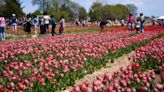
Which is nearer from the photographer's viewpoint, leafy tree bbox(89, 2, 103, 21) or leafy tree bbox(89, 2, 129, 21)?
leafy tree bbox(89, 2, 103, 21)

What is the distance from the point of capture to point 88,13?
5394 inches

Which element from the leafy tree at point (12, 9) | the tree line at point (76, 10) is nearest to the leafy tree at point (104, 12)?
the tree line at point (76, 10)

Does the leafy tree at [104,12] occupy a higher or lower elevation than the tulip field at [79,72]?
lower

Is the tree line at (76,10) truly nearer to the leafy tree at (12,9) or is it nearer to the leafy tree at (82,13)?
the leafy tree at (82,13)

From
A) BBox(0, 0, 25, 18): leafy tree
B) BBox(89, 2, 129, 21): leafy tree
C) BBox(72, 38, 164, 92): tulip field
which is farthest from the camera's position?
BBox(89, 2, 129, 21): leafy tree

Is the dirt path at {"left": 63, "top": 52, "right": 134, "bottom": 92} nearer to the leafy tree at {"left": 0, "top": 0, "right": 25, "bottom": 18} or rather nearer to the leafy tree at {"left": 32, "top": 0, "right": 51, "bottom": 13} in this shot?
the leafy tree at {"left": 0, "top": 0, "right": 25, "bottom": 18}

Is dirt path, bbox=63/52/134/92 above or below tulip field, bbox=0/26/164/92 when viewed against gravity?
below

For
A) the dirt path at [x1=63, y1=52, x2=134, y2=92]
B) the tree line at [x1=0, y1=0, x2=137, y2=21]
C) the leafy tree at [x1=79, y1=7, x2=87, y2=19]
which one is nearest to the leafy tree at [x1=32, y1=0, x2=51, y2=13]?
the tree line at [x1=0, y1=0, x2=137, y2=21]

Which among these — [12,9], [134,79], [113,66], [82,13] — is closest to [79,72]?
[113,66]

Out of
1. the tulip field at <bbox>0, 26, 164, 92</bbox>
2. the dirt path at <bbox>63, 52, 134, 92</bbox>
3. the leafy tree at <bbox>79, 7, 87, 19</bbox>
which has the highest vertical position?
the tulip field at <bbox>0, 26, 164, 92</bbox>

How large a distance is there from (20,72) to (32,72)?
0.39 m

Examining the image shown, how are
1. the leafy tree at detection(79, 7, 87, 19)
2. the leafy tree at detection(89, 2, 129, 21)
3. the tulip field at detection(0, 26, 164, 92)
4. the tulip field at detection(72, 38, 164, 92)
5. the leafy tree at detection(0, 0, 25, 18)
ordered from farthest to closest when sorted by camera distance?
1. the leafy tree at detection(79, 7, 87, 19)
2. the leafy tree at detection(89, 2, 129, 21)
3. the leafy tree at detection(0, 0, 25, 18)
4. the tulip field at detection(0, 26, 164, 92)
5. the tulip field at detection(72, 38, 164, 92)

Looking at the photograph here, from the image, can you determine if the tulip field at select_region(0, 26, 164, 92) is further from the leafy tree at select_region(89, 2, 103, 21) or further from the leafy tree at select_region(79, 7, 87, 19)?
the leafy tree at select_region(79, 7, 87, 19)

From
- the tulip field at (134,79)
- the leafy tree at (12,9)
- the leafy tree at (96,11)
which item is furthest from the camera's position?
the leafy tree at (96,11)
